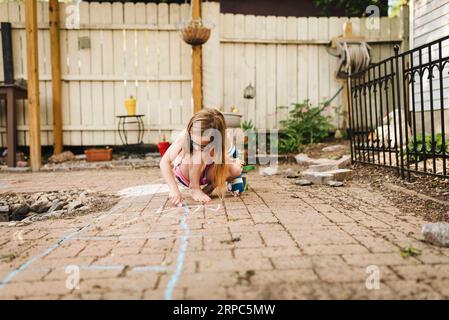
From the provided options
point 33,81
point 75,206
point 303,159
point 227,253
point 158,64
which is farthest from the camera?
point 158,64

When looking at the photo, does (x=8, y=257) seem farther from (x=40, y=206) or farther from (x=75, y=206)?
(x=40, y=206)

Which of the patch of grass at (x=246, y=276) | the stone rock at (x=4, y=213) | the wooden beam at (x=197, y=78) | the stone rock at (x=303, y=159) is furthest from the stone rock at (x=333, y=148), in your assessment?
the patch of grass at (x=246, y=276)

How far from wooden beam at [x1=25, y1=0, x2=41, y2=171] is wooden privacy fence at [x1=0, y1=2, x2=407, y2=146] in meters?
0.71

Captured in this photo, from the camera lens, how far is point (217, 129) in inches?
108

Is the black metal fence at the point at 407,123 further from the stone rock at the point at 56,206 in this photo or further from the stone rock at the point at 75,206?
the stone rock at the point at 56,206

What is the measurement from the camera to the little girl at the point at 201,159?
2.74 m

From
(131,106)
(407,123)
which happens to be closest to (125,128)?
(131,106)

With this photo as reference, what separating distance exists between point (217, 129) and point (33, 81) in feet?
12.9

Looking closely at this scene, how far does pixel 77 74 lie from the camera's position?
6246mm

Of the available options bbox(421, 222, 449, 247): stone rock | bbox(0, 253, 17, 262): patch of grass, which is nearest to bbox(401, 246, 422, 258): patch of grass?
bbox(421, 222, 449, 247): stone rock

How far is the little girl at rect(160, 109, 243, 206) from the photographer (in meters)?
2.74
